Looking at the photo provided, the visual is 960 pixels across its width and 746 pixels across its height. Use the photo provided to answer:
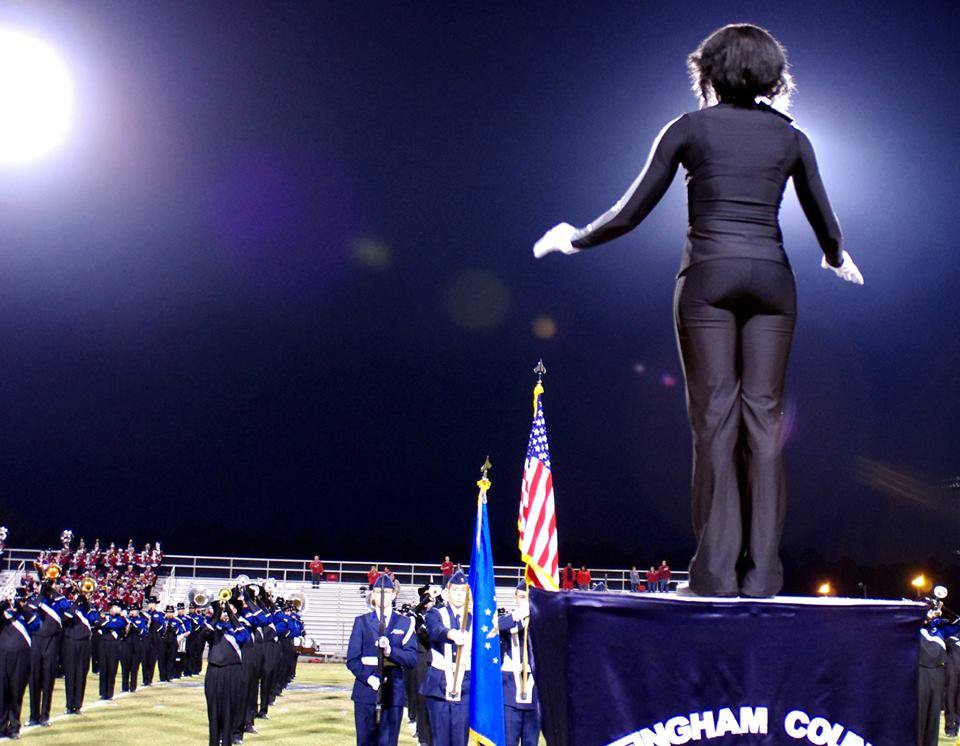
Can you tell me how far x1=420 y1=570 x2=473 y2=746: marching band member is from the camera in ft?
31.9

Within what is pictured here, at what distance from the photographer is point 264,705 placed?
55.0 ft

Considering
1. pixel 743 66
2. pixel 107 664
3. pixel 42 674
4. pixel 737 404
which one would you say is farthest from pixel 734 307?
pixel 107 664

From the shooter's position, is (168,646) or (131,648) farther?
(168,646)

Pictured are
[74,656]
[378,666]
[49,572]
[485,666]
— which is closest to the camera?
[485,666]

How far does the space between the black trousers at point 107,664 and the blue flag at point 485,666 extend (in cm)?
1153

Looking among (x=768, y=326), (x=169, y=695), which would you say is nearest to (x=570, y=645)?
(x=768, y=326)

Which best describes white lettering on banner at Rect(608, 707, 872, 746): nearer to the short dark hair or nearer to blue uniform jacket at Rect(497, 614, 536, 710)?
the short dark hair

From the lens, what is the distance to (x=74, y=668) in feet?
53.8

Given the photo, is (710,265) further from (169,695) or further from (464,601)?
(169,695)

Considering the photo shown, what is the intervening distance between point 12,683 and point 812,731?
1372cm

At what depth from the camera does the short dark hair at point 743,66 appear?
3.18 meters

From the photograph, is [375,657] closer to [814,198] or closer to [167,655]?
[814,198]

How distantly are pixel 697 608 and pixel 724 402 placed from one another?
26.0 inches

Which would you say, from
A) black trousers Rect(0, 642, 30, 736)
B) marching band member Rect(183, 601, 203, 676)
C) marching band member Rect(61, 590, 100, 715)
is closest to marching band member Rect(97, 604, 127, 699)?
marching band member Rect(61, 590, 100, 715)
